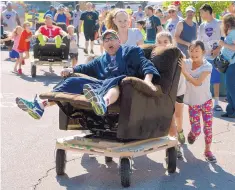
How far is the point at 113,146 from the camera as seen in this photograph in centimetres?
577

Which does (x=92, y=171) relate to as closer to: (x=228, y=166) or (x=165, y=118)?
(x=165, y=118)

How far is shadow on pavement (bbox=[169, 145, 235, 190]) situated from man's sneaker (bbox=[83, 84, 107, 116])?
46.9 inches

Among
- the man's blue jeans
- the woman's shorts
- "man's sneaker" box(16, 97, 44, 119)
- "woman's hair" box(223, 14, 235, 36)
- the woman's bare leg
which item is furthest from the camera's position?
the man's blue jeans

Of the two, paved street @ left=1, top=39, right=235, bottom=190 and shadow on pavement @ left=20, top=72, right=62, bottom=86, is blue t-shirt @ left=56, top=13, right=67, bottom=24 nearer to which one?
shadow on pavement @ left=20, top=72, right=62, bottom=86

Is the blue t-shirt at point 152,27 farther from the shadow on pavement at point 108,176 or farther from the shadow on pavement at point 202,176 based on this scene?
the shadow on pavement at point 108,176

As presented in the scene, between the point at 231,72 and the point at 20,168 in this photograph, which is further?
the point at 231,72

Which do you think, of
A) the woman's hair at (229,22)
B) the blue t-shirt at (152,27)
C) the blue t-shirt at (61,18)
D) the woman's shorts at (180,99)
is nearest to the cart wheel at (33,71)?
the blue t-shirt at (152,27)

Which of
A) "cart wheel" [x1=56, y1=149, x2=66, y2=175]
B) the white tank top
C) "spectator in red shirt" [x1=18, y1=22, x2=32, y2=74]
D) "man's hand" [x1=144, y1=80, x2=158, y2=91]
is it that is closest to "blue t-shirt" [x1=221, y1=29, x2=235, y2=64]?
"man's hand" [x1=144, y1=80, x2=158, y2=91]

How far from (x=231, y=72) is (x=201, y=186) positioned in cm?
425

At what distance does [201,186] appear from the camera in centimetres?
580

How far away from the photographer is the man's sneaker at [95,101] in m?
5.21

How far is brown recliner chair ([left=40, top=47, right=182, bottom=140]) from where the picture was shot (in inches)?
218

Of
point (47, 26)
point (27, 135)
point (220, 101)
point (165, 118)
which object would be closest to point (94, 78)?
point (165, 118)

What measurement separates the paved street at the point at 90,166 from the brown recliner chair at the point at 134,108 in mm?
465
